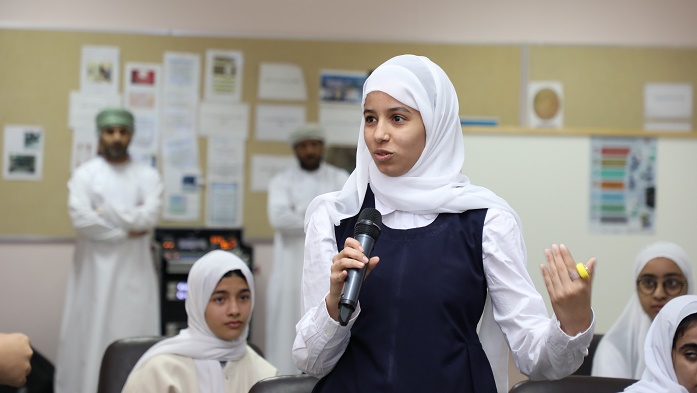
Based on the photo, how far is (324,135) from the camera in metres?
5.89

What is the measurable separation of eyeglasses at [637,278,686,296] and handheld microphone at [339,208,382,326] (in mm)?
2042

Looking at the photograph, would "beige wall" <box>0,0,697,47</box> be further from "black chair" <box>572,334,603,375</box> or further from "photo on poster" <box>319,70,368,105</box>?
"black chair" <box>572,334,603,375</box>

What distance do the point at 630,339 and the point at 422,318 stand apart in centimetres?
194

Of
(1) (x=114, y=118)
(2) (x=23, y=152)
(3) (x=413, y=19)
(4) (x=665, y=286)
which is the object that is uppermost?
(3) (x=413, y=19)

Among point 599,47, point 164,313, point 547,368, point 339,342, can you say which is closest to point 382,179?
point 339,342

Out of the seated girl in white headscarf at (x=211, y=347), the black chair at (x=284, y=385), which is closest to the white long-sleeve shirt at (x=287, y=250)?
the seated girl in white headscarf at (x=211, y=347)

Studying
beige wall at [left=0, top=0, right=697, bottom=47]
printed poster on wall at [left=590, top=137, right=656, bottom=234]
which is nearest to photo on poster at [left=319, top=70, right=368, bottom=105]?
beige wall at [left=0, top=0, right=697, bottom=47]

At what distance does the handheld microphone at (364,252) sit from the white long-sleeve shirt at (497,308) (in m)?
0.07

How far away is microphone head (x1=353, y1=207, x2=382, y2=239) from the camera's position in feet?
5.21

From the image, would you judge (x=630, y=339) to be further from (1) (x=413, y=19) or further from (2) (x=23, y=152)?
(2) (x=23, y=152)

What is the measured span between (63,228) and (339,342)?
181 inches

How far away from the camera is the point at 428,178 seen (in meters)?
1.72

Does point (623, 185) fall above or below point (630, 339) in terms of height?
above

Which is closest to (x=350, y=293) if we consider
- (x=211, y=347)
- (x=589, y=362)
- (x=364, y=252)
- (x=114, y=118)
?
(x=364, y=252)
